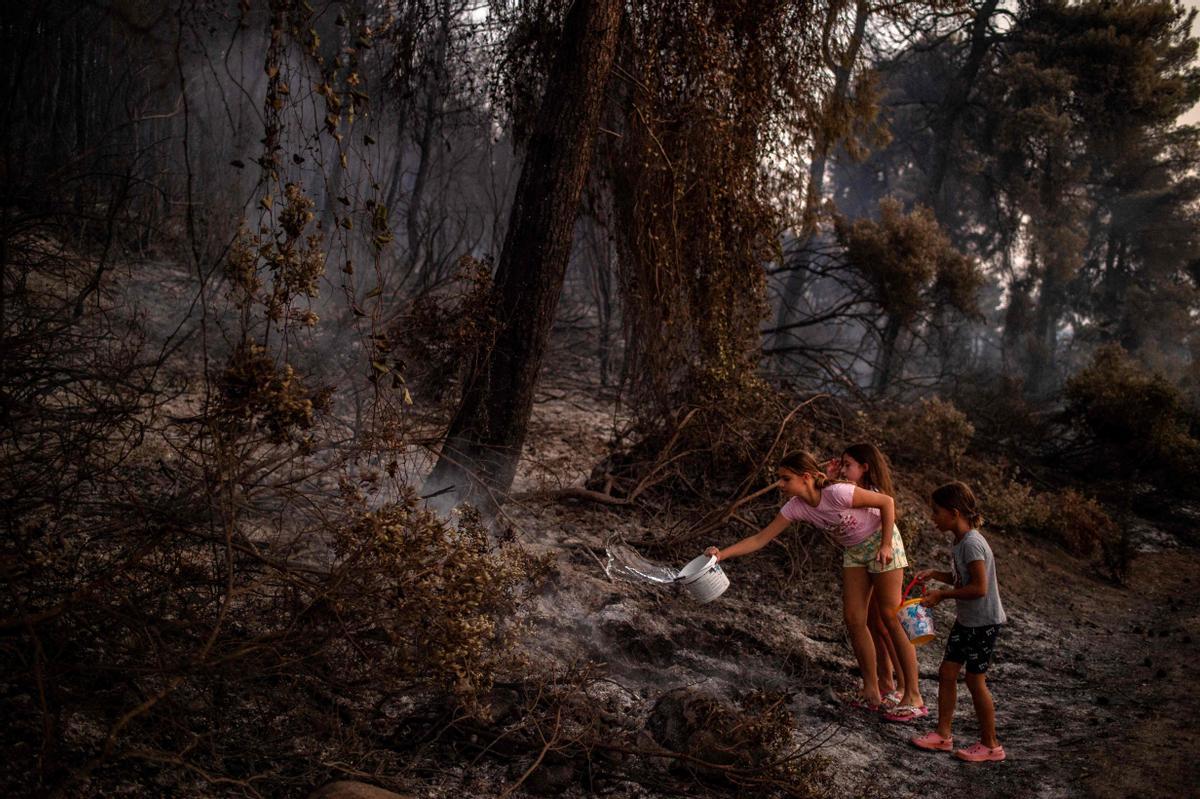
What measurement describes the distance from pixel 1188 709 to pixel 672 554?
338 centimetres

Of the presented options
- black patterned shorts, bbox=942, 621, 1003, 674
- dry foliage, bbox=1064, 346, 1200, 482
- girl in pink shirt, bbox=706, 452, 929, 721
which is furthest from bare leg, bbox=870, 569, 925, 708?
dry foliage, bbox=1064, 346, 1200, 482

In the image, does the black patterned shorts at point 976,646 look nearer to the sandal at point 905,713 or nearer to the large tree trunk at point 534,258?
the sandal at point 905,713

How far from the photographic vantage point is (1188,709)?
4996 mm

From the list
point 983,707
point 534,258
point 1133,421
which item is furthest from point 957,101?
point 983,707

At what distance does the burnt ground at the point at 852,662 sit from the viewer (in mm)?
4086

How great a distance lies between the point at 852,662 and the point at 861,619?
1.03 m

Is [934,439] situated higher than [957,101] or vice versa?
[957,101]

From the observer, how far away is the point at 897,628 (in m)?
4.60

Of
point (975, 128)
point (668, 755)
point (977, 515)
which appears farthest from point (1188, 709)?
point (975, 128)

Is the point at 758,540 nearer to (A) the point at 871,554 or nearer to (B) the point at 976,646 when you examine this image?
(A) the point at 871,554

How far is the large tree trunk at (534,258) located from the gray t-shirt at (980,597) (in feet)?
10.7

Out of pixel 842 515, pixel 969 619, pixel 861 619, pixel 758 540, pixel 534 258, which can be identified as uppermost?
pixel 534 258

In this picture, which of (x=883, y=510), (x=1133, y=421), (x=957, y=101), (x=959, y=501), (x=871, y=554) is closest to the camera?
(x=959, y=501)

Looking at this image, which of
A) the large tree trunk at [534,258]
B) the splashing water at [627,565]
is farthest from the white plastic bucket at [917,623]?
the large tree trunk at [534,258]
